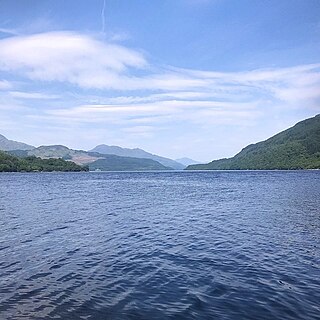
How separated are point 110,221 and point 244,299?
28176 millimetres

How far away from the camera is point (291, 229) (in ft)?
122

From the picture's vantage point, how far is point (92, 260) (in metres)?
25.4

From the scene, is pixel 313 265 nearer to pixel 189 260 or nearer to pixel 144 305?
pixel 189 260

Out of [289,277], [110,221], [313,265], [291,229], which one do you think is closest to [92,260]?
[289,277]

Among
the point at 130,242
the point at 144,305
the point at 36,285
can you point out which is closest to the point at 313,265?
Answer: the point at 144,305

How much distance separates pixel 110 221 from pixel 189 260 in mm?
20339

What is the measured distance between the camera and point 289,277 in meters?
21.3

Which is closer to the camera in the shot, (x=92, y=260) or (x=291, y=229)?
(x=92, y=260)

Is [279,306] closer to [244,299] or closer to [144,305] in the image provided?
[244,299]

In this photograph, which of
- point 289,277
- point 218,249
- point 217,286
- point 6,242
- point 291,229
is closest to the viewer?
point 217,286

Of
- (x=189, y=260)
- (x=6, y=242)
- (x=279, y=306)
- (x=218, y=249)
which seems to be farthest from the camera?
(x=6, y=242)

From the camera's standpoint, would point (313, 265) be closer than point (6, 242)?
Yes

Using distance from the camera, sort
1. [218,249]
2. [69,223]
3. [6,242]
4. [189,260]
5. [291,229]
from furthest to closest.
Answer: [69,223] → [291,229] → [6,242] → [218,249] → [189,260]

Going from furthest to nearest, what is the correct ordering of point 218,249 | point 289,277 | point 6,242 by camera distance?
point 6,242
point 218,249
point 289,277
